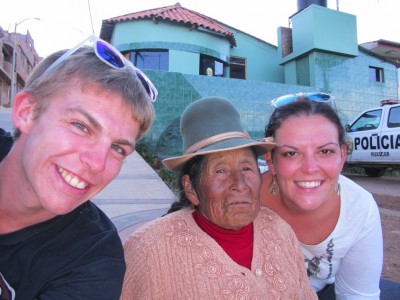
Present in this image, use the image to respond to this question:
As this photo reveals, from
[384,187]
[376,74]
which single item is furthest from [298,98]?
[376,74]

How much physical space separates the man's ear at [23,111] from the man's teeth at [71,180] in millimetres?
278

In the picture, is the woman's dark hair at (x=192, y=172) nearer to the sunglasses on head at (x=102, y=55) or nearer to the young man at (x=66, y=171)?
the young man at (x=66, y=171)

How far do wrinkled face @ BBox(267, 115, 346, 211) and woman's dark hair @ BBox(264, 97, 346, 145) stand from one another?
36 mm

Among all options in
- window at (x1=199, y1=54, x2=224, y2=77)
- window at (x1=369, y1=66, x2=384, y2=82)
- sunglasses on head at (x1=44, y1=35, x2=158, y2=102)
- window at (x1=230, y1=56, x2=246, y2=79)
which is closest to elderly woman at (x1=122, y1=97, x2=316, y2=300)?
sunglasses on head at (x1=44, y1=35, x2=158, y2=102)

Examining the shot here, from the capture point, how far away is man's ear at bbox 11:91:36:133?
60.7 inches

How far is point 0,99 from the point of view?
29.1 metres

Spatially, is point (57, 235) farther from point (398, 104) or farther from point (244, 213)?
point (398, 104)

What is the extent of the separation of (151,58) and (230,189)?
436 inches

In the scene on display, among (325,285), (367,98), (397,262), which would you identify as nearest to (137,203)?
(325,285)

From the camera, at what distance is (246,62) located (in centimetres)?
1475

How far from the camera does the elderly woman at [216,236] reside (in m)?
1.70

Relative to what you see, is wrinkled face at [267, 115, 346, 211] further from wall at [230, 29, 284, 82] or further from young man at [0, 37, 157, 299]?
wall at [230, 29, 284, 82]

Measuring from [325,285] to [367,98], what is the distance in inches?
513

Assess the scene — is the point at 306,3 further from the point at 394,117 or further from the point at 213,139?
the point at 213,139
